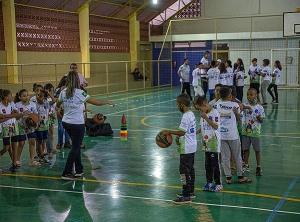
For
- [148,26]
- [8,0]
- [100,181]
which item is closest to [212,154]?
[100,181]

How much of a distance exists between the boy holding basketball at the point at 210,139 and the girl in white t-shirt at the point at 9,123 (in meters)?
3.59

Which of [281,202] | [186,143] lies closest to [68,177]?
[186,143]

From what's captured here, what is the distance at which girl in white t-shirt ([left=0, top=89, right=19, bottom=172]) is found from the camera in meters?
8.45

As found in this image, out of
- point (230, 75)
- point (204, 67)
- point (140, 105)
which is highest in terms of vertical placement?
point (204, 67)

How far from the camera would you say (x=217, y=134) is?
7.25m

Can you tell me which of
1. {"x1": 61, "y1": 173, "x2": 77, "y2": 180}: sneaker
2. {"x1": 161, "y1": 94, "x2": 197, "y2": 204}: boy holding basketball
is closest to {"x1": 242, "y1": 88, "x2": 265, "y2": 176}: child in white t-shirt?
{"x1": 161, "y1": 94, "x2": 197, "y2": 204}: boy holding basketball

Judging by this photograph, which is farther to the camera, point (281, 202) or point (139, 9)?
point (139, 9)

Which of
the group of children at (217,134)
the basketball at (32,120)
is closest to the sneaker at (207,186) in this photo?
the group of children at (217,134)

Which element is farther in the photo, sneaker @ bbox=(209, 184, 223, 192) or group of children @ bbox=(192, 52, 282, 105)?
group of children @ bbox=(192, 52, 282, 105)

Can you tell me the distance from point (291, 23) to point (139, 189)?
2260cm

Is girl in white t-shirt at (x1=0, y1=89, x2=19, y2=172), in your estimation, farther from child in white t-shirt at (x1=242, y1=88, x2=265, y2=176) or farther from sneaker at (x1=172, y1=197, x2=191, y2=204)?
child in white t-shirt at (x1=242, y1=88, x2=265, y2=176)

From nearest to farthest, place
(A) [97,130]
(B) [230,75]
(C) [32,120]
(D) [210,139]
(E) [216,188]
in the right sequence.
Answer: (D) [210,139] → (E) [216,188] → (C) [32,120] → (A) [97,130] → (B) [230,75]

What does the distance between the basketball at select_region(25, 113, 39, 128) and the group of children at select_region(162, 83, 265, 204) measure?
3.29 metres

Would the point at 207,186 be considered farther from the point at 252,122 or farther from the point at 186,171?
the point at 252,122
